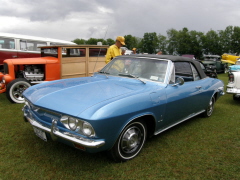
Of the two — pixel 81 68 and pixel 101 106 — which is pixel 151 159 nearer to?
pixel 101 106

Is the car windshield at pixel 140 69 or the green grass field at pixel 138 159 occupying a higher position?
the car windshield at pixel 140 69

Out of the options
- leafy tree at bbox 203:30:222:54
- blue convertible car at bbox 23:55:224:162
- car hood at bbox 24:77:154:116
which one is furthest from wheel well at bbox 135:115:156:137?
leafy tree at bbox 203:30:222:54

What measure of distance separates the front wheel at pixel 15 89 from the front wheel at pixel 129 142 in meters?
4.12

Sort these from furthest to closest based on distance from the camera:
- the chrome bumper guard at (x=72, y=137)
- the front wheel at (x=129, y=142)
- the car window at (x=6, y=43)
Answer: the car window at (x=6, y=43)
the front wheel at (x=129, y=142)
the chrome bumper guard at (x=72, y=137)

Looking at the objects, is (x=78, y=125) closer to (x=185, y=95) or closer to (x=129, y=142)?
(x=129, y=142)

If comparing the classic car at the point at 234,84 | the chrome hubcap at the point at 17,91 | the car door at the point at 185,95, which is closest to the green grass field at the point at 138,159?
the car door at the point at 185,95

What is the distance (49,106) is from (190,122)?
127 inches

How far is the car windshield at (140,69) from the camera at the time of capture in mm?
3500

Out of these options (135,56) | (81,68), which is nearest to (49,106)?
(135,56)

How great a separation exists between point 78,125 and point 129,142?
795 millimetres

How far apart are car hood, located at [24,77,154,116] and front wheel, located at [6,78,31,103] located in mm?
2858

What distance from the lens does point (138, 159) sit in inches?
114

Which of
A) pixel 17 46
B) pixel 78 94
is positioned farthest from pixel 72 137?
pixel 17 46

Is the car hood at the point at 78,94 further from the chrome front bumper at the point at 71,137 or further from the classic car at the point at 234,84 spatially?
the classic car at the point at 234,84
